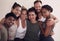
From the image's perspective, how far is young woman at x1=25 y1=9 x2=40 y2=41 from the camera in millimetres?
1839

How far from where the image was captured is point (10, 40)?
1.78m

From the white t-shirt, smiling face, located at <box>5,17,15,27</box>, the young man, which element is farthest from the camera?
the white t-shirt

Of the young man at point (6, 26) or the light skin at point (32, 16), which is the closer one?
the young man at point (6, 26)

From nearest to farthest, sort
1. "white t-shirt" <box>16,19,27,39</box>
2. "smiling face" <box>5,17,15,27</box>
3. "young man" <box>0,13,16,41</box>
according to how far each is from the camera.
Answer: "young man" <box>0,13,16,41</box>
"smiling face" <box>5,17,15,27</box>
"white t-shirt" <box>16,19,27,39</box>

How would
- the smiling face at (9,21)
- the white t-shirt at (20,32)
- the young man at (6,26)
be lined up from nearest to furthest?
the young man at (6,26)
the smiling face at (9,21)
the white t-shirt at (20,32)

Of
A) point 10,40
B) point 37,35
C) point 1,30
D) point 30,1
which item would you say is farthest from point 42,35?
point 30,1

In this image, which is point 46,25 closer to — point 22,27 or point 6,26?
point 22,27

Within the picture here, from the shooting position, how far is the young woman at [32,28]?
6.03 ft

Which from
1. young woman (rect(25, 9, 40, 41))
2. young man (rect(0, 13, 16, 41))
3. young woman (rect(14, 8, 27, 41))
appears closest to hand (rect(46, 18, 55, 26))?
young woman (rect(25, 9, 40, 41))

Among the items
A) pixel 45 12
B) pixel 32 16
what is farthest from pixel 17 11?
pixel 45 12

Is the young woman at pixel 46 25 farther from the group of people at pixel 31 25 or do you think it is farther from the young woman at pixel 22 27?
the young woman at pixel 22 27

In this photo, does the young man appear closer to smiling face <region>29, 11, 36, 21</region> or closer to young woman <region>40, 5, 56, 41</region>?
smiling face <region>29, 11, 36, 21</region>

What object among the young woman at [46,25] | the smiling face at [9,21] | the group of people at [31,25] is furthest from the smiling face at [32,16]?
the smiling face at [9,21]

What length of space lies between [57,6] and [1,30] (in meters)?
1.41
